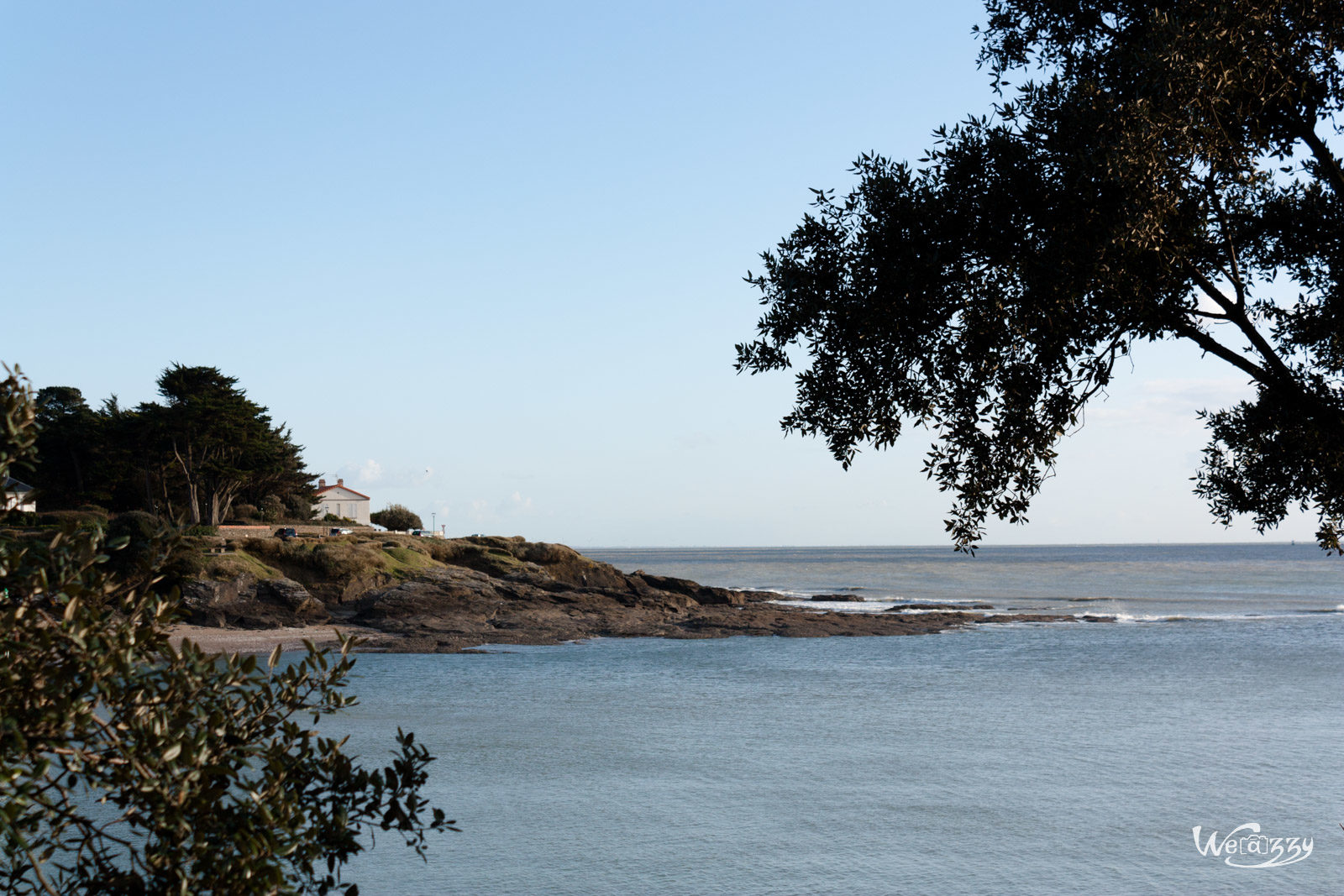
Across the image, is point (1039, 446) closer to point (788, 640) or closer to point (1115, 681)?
point (1115, 681)

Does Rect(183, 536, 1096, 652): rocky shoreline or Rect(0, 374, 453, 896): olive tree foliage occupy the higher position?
Rect(0, 374, 453, 896): olive tree foliage

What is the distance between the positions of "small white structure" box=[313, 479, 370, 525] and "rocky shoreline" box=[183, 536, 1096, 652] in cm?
4988

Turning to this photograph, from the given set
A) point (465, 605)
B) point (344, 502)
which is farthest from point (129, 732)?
point (344, 502)

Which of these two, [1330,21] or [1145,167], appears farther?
[1330,21]

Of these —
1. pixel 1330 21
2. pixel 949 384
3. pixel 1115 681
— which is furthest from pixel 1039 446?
pixel 1115 681

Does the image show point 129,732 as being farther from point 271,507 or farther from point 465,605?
point 271,507

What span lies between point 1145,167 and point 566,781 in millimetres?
15196

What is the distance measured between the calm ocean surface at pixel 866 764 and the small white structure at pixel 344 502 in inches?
2756

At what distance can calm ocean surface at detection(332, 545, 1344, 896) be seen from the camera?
13.7 meters

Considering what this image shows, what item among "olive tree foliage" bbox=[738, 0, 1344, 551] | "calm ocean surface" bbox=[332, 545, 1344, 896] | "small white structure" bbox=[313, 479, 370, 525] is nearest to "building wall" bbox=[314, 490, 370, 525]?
"small white structure" bbox=[313, 479, 370, 525]

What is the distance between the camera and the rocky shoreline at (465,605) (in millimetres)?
42250

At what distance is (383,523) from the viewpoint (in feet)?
289

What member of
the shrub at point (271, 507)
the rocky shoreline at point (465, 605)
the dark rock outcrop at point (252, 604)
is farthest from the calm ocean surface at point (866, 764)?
the shrub at point (271, 507)

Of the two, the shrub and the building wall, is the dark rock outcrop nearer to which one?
the shrub
